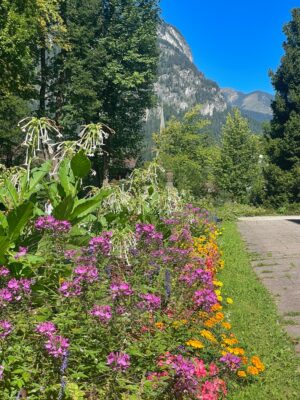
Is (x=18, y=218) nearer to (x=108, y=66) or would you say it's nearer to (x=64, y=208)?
(x=64, y=208)

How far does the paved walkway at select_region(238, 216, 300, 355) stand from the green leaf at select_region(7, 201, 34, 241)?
282cm

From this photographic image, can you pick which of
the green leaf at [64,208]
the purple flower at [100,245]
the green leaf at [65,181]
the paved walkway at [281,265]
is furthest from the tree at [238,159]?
the purple flower at [100,245]

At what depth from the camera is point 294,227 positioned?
14680 millimetres

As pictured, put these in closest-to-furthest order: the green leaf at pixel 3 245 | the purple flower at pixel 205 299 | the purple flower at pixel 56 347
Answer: the purple flower at pixel 56 347 < the purple flower at pixel 205 299 < the green leaf at pixel 3 245

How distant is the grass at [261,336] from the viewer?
3551mm

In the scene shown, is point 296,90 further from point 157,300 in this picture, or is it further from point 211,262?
point 157,300

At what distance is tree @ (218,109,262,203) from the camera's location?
1244 inches

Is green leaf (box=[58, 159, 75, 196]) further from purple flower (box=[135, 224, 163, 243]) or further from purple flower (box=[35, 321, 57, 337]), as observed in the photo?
purple flower (box=[35, 321, 57, 337])

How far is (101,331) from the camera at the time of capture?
2381 mm

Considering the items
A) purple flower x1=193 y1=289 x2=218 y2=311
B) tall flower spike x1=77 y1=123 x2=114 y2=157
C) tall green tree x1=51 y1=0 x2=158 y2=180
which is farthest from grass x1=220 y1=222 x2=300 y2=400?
tall green tree x1=51 y1=0 x2=158 y2=180

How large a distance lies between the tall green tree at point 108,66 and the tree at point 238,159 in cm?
810

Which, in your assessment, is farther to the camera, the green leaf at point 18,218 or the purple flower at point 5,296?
the green leaf at point 18,218

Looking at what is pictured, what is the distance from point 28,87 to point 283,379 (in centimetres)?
1804

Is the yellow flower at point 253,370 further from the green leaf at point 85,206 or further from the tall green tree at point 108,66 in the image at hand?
the tall green tree at point 108,66
